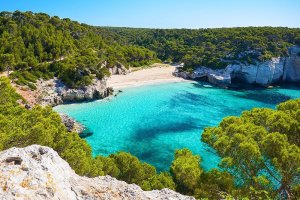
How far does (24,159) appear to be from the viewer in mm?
6656

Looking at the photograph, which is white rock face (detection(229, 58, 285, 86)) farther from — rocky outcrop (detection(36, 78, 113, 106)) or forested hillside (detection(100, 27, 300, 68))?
rocky outcrop (detection(36, 78, 113, 106))

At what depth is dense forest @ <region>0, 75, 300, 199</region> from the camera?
14320 millimetres

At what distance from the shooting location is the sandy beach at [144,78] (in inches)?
2549

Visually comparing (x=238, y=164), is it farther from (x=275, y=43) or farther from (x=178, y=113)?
(x=275, y=43)

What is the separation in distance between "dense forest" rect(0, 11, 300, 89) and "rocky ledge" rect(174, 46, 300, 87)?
70.3 inches

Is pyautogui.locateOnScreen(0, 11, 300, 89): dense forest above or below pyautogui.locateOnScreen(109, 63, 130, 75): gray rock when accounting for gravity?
above

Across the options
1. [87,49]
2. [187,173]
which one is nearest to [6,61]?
[87,49]

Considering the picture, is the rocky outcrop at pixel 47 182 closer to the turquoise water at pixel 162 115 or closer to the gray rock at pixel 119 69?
the turquoise water at pixel 162 115

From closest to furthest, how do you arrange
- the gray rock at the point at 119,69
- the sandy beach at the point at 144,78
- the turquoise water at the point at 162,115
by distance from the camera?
the turquoise water at the point at 162,115, the sandy beach at the point at 144,78, the gray rock at the point at 119,69

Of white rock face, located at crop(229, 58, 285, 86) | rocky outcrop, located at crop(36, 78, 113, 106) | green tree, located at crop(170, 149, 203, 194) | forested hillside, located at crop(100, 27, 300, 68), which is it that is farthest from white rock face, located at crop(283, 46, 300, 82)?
green tree, located at crop(170, 149, 203, 194)

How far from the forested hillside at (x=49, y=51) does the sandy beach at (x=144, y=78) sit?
355 cm

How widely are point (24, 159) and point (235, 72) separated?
7255 centimetres

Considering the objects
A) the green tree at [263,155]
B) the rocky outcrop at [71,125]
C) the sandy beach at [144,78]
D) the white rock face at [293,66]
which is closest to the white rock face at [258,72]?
the white rock face at [293,66]

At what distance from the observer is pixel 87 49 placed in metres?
65.1
